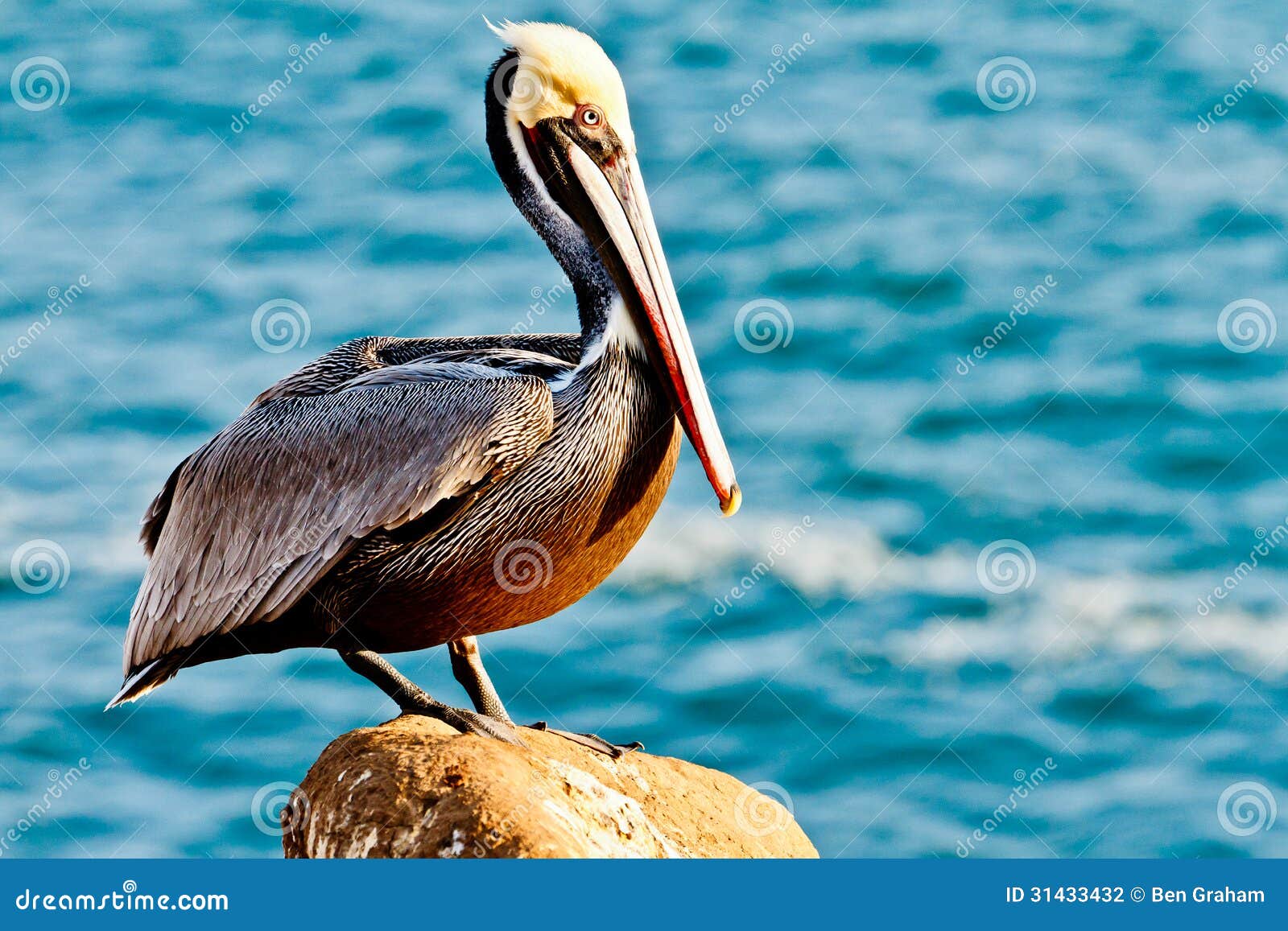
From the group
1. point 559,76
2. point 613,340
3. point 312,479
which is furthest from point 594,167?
point 312,479

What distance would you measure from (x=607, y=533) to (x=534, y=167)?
186 centimetres

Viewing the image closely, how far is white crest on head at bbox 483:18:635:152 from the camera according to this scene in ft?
28.9

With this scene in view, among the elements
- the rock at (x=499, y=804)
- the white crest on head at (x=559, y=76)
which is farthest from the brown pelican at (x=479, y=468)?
the rock at (x=499, y=804)

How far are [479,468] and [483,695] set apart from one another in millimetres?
1280

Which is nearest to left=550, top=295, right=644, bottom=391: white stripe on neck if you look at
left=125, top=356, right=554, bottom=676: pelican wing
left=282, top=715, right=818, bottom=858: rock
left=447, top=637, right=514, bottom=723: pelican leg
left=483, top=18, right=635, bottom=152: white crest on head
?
left=125, top=356, right=554, bottom=676: pelican wing

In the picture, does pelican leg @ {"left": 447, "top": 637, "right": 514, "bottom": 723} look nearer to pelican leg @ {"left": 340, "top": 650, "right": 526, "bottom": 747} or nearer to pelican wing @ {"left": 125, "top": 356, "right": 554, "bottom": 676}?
pelican leg @ {"left": 340, "top": 650, "right": 526, "bottom": 747}

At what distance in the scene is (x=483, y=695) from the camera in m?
9.01

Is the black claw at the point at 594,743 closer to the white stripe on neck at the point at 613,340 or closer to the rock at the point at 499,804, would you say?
the rock at the point at 499,804

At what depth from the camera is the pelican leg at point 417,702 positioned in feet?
27.6

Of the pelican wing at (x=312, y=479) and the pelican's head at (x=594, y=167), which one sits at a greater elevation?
the pelican's head at (x=594, y=167)

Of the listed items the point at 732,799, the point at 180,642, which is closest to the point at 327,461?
the point at 180,642

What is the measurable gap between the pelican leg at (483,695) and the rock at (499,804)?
2.7 inches

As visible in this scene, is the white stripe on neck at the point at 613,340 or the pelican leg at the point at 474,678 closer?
the white stripe on neck at the point at 613,340

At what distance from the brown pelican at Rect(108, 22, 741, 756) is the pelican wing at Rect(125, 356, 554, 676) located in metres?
0.01
